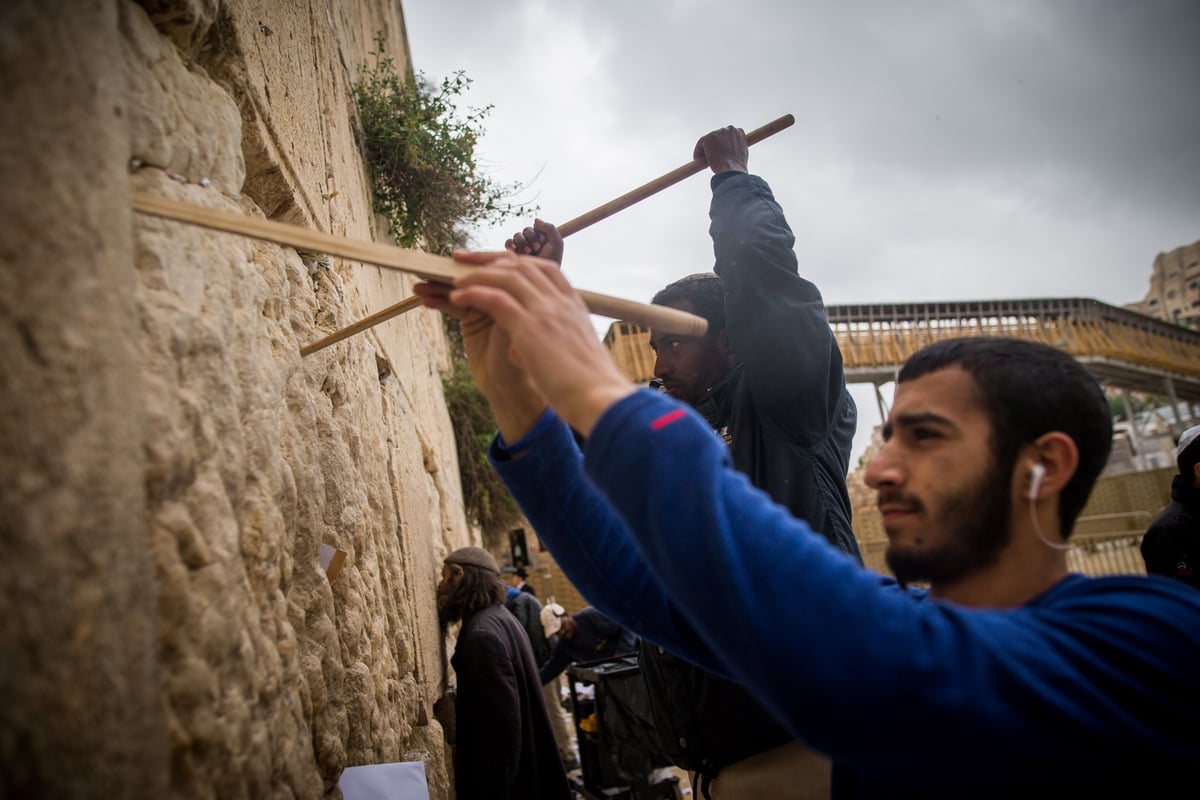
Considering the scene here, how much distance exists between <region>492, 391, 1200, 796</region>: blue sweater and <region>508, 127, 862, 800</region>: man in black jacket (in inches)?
37.0

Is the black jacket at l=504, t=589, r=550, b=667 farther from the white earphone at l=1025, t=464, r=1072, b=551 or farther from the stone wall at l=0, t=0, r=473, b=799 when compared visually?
the white earphone at l=1025, t=464, r=1072, b=551

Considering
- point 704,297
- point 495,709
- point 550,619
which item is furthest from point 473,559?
point 704,297

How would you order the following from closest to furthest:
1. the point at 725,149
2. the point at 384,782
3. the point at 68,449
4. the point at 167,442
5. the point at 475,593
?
1. the point at 68,449
2. the point at 167,442
3. the point at 384,782
4. the point at 725,149
5. the point at 475,593

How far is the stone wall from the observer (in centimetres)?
64

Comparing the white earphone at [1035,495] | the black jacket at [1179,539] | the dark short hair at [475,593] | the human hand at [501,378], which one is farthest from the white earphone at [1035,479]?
the dark short hair at [475,593]

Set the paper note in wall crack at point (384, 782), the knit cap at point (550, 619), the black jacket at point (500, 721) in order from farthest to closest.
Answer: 1. the knit cap at point (550, 619)
2. the black jacket at point (500, 721)
3. the paper note in wall crack at point (384, 782)

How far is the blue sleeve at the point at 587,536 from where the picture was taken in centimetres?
118

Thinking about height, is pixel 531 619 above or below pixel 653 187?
below

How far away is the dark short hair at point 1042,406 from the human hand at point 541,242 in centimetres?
109

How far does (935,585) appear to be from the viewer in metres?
1.04

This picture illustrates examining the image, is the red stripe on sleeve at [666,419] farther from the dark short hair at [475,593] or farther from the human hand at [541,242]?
the dark short hair at [475,593]

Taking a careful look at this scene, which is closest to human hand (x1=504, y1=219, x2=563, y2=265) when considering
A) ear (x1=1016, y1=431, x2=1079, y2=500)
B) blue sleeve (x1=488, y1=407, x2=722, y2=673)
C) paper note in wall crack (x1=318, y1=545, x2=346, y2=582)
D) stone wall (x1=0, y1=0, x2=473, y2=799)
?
stone wall (x1=0, y1=0, x2=473, y2=799)

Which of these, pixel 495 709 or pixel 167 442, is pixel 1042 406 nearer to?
pixel 167 442

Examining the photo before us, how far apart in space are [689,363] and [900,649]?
1480 mm
